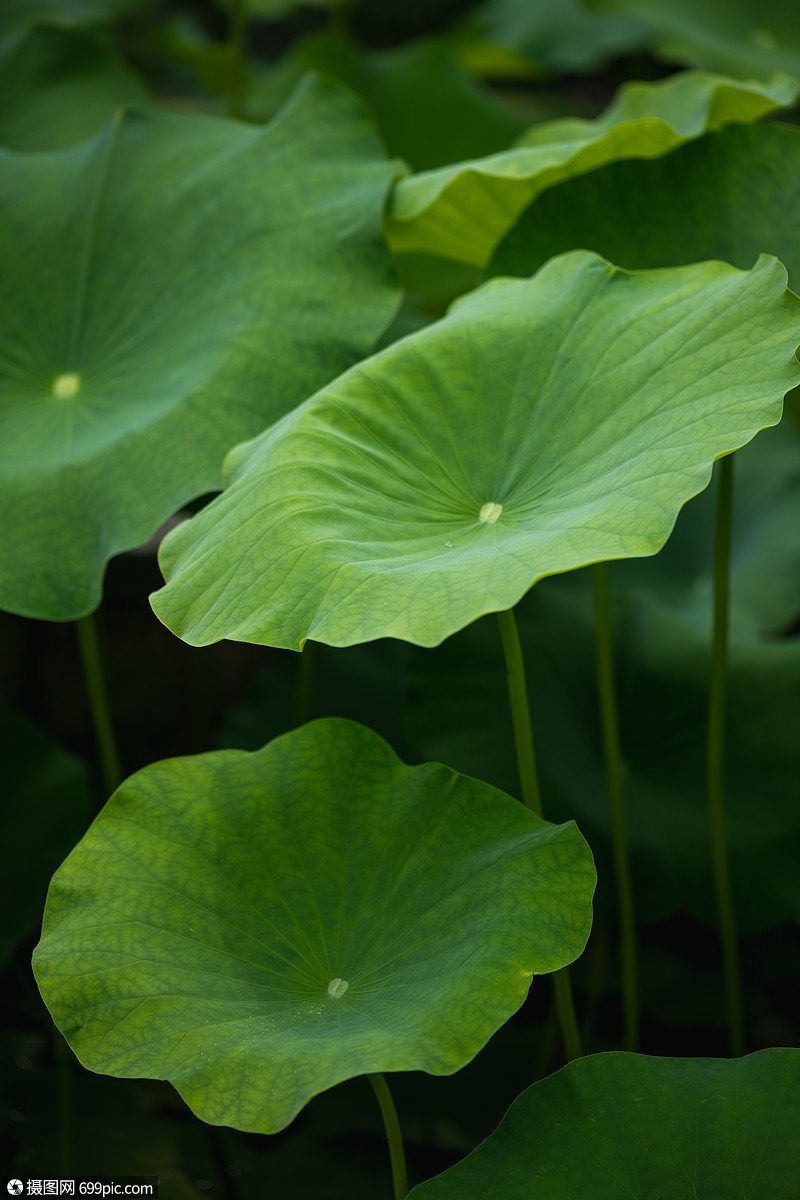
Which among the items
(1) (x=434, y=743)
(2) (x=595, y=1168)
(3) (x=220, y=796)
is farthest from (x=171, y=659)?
(2) (x=595, y=1168)

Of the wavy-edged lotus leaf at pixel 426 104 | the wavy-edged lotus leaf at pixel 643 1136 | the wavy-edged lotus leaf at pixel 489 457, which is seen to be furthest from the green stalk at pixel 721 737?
the wavy-edged lotus leaf at pixel 426 104

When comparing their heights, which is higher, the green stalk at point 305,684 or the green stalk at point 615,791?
the green stalk at point 305,684

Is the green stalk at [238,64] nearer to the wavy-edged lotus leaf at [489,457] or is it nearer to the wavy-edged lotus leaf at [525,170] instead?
the wavy-edged lotus leaf at [525,170]

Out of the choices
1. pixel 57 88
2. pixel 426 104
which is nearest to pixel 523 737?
pixel 426 104

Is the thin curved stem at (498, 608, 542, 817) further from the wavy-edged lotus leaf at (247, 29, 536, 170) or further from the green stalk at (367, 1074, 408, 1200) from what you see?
the wavy-edged lotus leaf at (247, 29, 536, 170)

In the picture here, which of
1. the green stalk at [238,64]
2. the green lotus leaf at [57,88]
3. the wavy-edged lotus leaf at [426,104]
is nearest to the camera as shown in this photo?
the green lotus leaf at [57,88]

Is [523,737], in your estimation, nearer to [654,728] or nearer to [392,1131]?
[392,1131]

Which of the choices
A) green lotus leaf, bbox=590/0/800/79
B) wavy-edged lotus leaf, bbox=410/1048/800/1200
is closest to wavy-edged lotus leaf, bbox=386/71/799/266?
green lotus leaf, bbox=590/0/800/79
